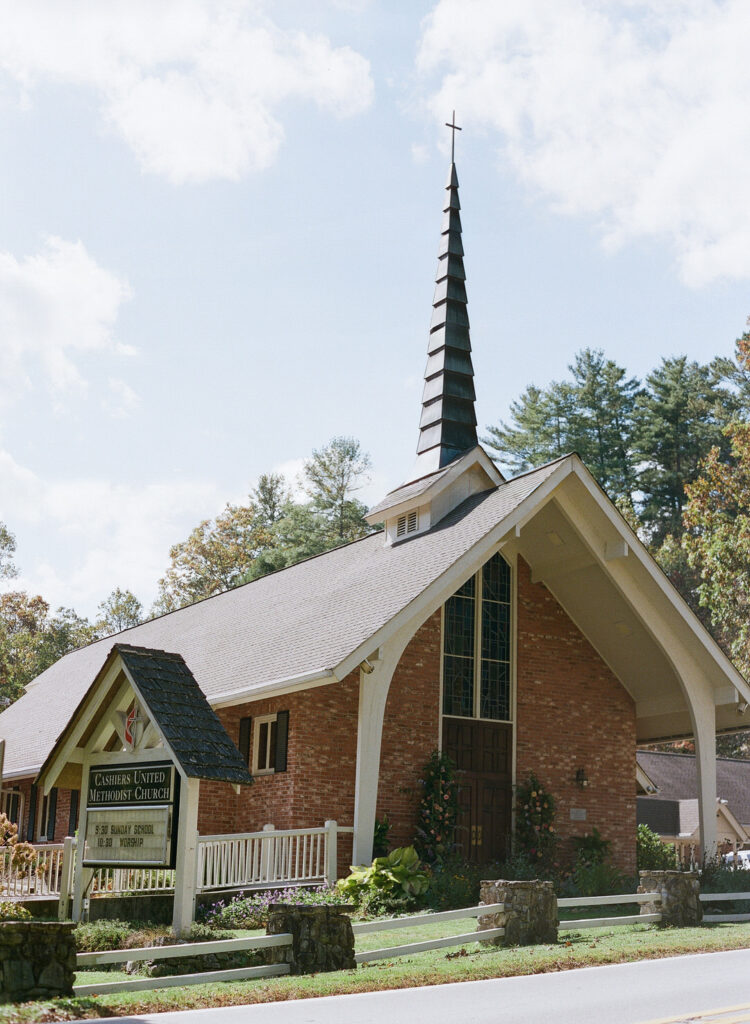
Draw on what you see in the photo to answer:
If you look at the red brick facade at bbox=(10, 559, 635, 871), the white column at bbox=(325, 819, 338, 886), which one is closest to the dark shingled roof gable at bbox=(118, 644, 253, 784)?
the white column at bbox=(325, 819, 338, 886)

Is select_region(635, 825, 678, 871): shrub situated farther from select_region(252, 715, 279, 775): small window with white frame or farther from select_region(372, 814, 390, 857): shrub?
select_region(252, 715, 279, 775): small window with white frame

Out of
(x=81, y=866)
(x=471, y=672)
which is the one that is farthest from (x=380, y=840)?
(x=81, y=866)

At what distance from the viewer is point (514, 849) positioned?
20.1 m

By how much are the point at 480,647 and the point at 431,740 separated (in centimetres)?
208

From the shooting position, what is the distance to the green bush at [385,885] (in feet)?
50.4

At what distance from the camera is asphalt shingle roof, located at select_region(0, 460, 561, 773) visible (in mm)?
17984

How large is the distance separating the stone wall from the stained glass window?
1167 cm

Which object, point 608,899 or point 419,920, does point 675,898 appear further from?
point 419,920

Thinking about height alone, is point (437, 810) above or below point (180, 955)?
above

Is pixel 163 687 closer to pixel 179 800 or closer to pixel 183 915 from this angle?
pixel 179 800

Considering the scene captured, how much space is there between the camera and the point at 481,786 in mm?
20422

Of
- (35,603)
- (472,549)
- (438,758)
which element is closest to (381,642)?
(472,549)

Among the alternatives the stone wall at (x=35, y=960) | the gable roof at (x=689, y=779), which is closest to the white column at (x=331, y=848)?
the stone wall at (x=35, y=960)

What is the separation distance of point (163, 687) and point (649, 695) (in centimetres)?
1238
